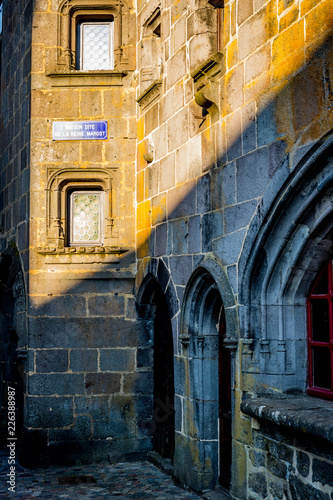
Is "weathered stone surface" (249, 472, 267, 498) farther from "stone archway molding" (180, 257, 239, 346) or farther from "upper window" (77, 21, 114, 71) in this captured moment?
"upper window" (77, 21, 114, 71)

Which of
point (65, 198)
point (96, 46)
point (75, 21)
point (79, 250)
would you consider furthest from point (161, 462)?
point (75, 21)

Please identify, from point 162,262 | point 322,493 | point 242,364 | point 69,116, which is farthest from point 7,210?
point 322,493

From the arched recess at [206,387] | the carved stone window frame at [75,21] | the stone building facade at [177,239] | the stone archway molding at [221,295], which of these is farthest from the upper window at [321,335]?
the carved stone window frame at [75,21]

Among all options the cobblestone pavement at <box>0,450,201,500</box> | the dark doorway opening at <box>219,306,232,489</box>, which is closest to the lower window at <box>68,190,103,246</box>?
the dark doorway opening at <box>219,306,232,489</box>

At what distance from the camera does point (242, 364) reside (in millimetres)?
5086

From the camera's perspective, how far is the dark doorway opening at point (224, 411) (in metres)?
5.85

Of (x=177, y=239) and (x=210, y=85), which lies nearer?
(x=210, y=85)

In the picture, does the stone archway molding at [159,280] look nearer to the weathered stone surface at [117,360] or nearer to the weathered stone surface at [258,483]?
the weathered stone surface at [117,360]

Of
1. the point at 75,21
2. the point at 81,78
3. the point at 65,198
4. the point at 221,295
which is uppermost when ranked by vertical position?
the point at 75,21

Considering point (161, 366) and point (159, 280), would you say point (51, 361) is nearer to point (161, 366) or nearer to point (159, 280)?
point (161, 366)

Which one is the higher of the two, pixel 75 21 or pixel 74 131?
pixel 75 21

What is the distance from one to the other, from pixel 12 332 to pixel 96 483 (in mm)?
2989

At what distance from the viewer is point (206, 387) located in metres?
6.05

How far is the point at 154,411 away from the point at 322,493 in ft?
12.3
